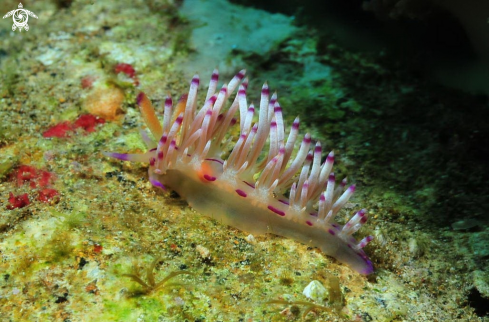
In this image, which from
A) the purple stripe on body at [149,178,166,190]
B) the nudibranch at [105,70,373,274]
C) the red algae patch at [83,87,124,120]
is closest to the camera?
the nudibranch at [105,70,373,274]

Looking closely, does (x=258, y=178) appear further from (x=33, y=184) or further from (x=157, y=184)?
(x=33, y=184)

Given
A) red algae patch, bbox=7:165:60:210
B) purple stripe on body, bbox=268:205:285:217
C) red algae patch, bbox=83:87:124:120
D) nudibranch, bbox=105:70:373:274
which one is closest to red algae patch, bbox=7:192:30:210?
red algae patch, bbox=7:165:60:210

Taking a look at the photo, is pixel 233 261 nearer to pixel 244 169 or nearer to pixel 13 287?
pixel 244 169

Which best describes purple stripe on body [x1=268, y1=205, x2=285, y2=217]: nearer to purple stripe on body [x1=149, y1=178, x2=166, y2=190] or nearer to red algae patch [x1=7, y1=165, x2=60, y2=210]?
purple stripe on body [x1=149, y1=178, x2=166, y2=190]

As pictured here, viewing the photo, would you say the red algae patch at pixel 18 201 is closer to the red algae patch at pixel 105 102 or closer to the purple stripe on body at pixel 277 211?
the red algae patch at pixel 105 102

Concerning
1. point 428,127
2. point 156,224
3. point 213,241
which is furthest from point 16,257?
point 428,127
